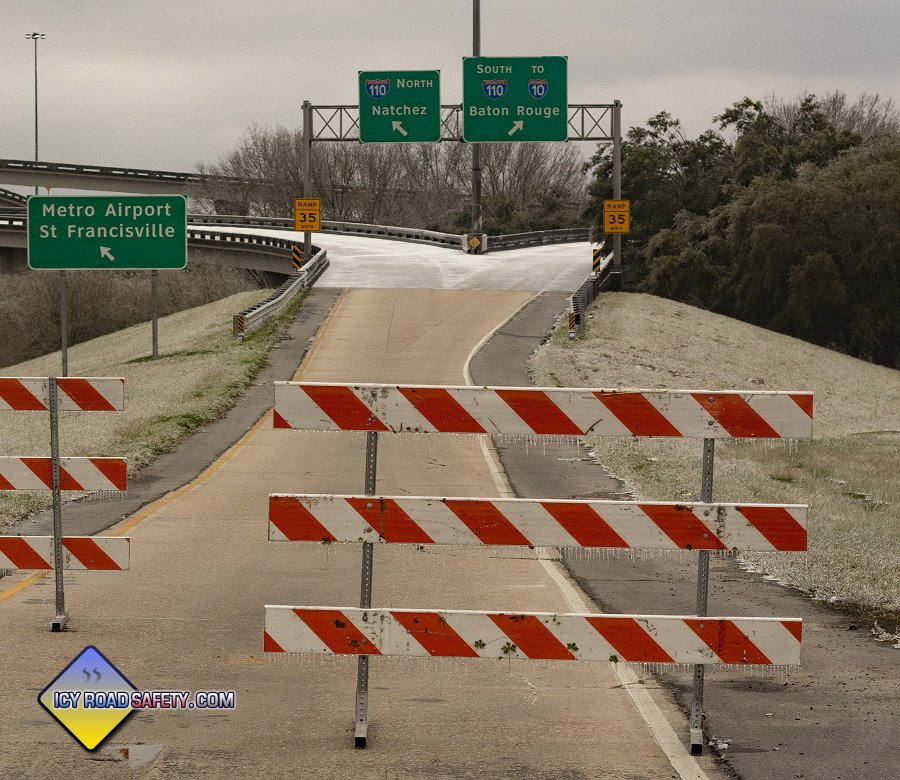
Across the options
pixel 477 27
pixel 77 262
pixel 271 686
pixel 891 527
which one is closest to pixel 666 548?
pixel 271 686

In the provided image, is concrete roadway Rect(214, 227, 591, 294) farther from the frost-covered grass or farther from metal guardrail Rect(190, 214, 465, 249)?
the frost-covered grass

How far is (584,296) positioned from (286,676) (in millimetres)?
36160

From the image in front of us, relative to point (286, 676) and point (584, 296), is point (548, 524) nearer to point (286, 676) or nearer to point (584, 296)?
point (286, 676)

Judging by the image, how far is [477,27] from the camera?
175 ft

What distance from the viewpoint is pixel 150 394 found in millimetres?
28500

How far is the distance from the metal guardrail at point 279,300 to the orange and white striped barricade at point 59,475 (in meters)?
27.6

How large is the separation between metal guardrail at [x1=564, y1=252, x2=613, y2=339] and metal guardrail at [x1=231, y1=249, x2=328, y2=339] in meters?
9.14

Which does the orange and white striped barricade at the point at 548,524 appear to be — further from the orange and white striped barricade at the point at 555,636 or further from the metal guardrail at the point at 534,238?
the metal guardrail at the point at 534,238

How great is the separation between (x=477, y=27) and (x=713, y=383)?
873 inches

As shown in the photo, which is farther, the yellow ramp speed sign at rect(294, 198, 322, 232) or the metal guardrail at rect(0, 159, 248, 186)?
the metal guardrail at rect(0, 159, 248, 186)

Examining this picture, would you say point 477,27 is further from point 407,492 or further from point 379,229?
point 407,492

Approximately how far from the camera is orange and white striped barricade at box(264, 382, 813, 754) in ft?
22.0

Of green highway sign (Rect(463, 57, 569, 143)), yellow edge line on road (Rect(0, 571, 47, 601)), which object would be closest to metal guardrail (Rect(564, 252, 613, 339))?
green highway sign (Rect(463, 57, 569, 143))

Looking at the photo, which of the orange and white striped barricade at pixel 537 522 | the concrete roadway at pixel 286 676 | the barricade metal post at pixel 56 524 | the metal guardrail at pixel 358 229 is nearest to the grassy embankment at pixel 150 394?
the concrete roadway at pixel 286 676
